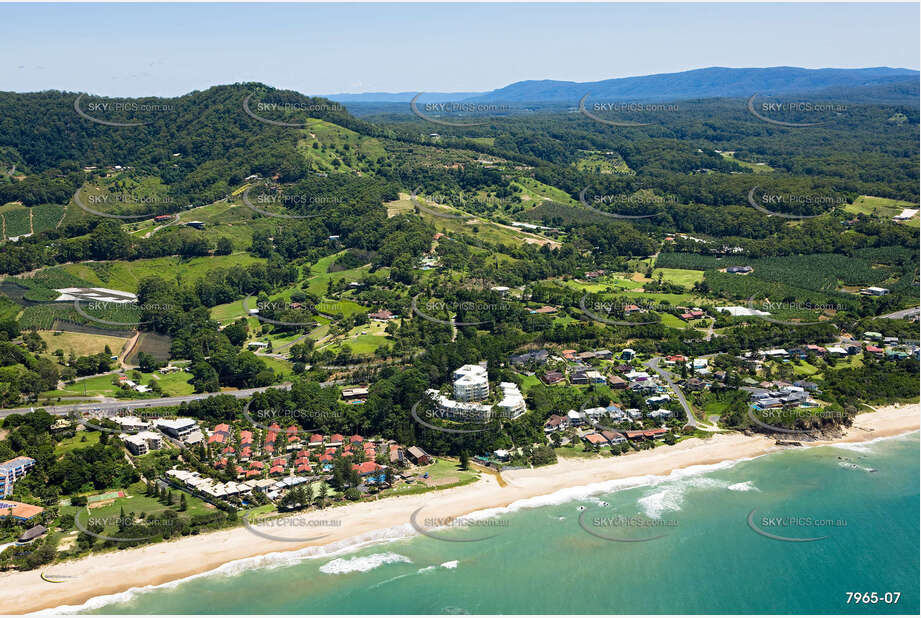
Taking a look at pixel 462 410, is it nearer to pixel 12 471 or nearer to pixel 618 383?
pixel 618 383

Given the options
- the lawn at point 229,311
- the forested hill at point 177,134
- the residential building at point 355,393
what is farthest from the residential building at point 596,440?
the forested hill at point 177,134

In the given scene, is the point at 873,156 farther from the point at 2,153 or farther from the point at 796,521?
the point at 2,153

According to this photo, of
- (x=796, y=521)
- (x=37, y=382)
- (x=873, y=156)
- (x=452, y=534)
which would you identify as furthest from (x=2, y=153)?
(x=873, y=156)

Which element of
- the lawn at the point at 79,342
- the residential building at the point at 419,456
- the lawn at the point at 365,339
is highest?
the lawn at the point at 79,342

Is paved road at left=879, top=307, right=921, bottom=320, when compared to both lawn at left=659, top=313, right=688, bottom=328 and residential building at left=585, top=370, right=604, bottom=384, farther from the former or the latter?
residential building at left=585, top=370, right=604, bottom=384

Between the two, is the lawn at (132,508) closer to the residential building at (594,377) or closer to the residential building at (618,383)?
the residential building at (594,377)

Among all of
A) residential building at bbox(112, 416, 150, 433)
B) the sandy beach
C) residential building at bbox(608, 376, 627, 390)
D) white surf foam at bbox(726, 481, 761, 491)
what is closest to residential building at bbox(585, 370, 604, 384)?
residential building at bbox(608, 376, 627, 390)

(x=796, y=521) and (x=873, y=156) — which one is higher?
(x=873, y=156)
